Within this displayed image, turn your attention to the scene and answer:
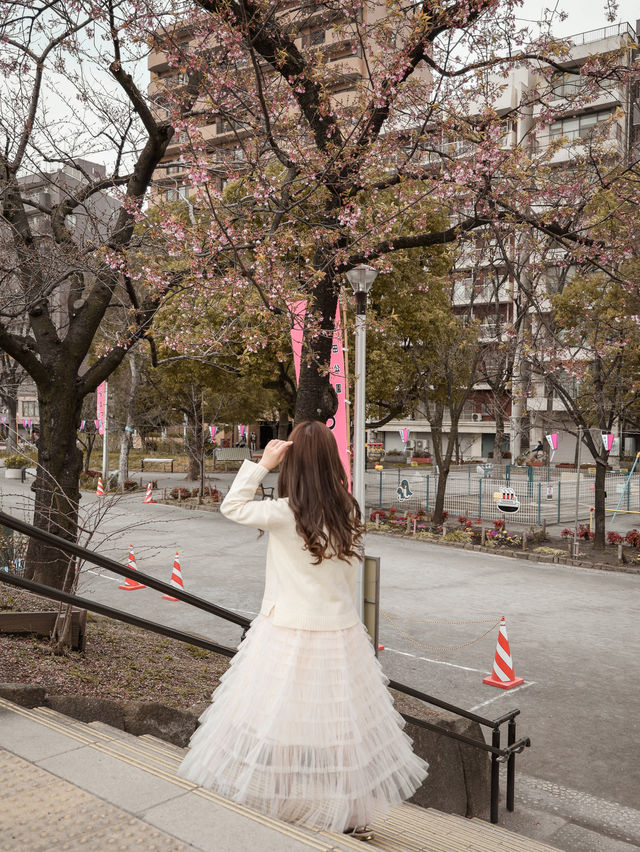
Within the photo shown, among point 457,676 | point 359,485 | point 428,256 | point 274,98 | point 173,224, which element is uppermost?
point 428,256

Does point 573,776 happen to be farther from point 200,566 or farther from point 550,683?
point 200,566

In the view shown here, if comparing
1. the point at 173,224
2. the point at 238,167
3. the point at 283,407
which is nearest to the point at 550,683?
the point at 173,224

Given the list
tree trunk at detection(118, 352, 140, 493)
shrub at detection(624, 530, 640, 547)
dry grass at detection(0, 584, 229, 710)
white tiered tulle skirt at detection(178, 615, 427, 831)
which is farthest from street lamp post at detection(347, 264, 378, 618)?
tree trunk at detection(118, 352, 140, 493)

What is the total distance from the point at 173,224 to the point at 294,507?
6.33 metres

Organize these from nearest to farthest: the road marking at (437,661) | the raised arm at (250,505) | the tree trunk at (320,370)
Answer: the raised arm at (250,505) → the tree trunk at (320,370) → the road marking at (437,661)

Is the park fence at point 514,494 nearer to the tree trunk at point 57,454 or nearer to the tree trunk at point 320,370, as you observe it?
the tree trunk at point 320,370

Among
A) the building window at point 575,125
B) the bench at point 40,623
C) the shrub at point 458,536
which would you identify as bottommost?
the shrub at point 458,536

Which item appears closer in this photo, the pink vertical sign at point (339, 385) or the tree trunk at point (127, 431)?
the pink vertical sign at point (339, 385)

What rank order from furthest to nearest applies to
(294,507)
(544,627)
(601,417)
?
(601,417), (544,627), (294,507)

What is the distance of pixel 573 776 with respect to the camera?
6953 millimetres

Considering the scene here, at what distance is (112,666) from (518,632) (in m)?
7.99

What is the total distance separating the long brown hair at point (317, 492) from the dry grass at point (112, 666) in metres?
2.43

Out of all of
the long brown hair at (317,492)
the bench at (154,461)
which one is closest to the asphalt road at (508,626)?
the long brown hair at (317,492)

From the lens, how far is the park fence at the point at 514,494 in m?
23.9
